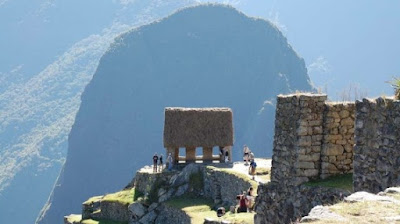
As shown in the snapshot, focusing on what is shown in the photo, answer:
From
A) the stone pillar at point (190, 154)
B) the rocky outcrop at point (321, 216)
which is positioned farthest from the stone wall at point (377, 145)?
the stone pillar at point (190, 154)

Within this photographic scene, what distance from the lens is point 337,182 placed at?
1289cm

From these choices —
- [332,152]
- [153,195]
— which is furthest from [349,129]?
[153,195]

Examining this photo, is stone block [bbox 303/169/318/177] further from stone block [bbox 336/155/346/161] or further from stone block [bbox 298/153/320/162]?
stone block [bbox 336/155/346/161]

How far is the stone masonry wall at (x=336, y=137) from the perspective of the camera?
13.4 m

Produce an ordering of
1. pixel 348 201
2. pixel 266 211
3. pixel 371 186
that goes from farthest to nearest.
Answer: pixel 266 211 → pixel 371 186 → pixel 348 201

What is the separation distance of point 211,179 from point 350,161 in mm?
20196

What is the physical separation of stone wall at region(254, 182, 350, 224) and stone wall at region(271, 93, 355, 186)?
38cm

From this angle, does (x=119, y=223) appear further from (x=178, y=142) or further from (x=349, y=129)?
(x=349, y=129)

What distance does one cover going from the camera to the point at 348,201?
313 inches

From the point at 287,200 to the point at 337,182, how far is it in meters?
1.32

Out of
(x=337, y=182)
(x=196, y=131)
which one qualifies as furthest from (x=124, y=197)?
(x=337, y=182)

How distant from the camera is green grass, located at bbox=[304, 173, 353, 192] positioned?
1235cm

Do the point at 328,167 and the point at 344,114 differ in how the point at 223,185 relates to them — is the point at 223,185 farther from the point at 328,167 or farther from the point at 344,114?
the point at 344,114

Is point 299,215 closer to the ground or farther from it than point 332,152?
closer to the ground
